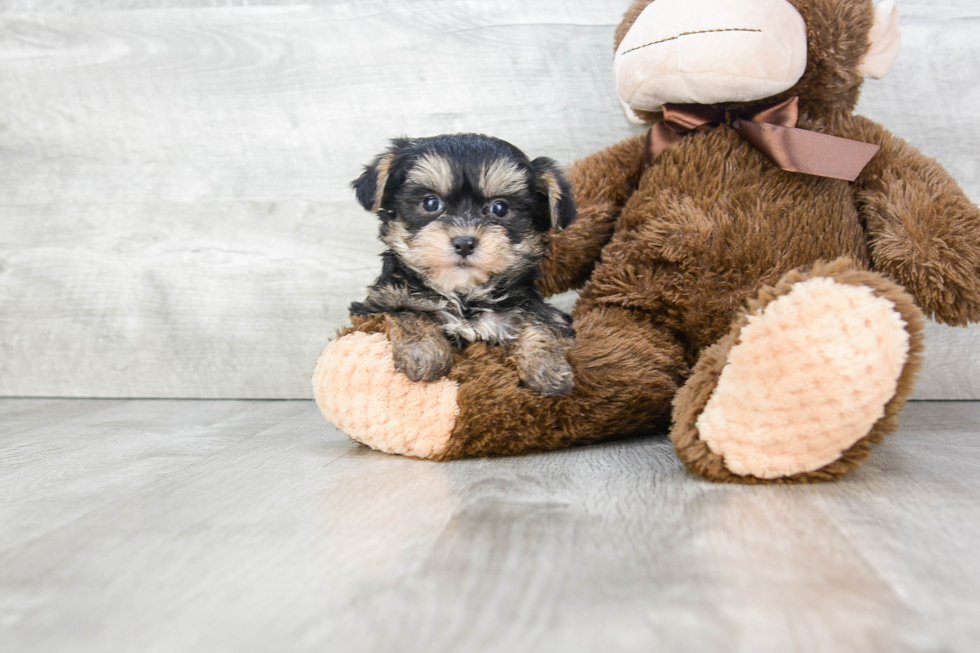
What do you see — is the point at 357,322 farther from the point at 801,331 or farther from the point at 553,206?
the point at 801,331

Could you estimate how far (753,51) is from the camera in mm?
1906

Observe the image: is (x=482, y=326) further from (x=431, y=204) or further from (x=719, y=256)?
(x=719, y=256)

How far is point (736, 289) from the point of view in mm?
1989

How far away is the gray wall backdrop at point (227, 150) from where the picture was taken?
277cm

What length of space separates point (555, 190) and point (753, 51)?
625 millimetres

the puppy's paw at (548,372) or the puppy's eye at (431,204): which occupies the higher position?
the puppy's eye at (431,204)

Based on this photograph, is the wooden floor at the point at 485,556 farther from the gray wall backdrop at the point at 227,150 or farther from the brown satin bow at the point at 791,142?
the gray wall backdrop at the point at 227,150

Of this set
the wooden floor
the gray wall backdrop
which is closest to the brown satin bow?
the gray wall backdrop

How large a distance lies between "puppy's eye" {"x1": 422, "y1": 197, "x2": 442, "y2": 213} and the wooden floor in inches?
23.8

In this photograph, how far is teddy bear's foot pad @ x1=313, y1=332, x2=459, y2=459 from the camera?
179cm

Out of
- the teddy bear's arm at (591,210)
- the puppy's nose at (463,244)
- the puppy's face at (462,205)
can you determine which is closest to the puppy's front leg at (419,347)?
the puppy's face at (462,205)

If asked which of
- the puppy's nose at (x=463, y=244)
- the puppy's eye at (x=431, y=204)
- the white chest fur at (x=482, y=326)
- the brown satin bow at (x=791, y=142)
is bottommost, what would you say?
the white chest fur at (x=482, y=326)

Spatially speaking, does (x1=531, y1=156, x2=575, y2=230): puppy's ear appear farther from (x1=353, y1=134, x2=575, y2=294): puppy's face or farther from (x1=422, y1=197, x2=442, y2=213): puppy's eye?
(x1=422, y1=197, x2=442, y2=213): puppy's eye

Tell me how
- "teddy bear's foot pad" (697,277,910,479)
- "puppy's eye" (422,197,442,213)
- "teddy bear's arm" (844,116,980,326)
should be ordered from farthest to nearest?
"teddy bear's arm" (844,116,980,326), "puppy's eye" (422,197,442,213), "teddy bear's foot pad" (697,277,910,479)
